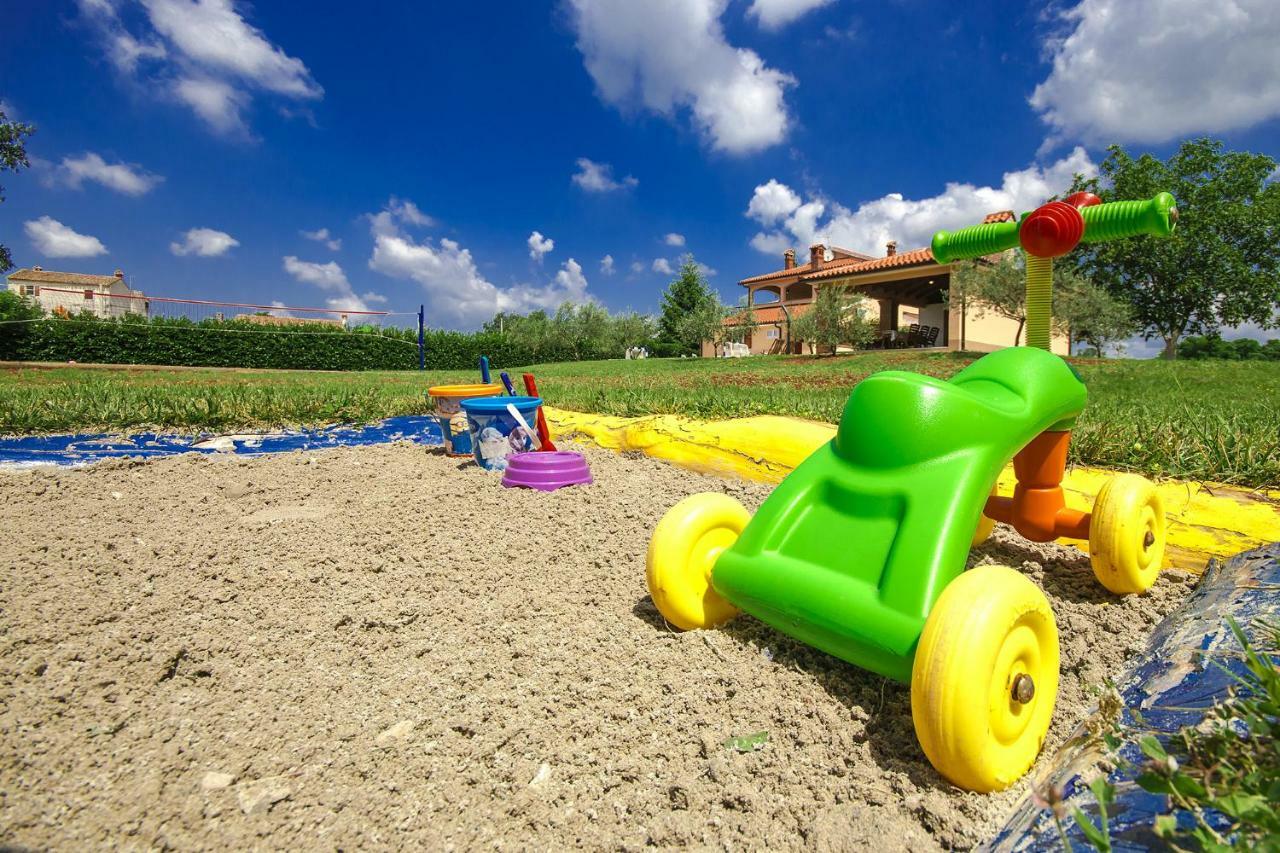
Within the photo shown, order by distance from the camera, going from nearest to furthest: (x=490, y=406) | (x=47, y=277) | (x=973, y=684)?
(x=973, y=684)
(x=490, y=406)
(x=47, y=277)

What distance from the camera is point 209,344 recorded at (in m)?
19.2

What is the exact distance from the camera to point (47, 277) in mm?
49375

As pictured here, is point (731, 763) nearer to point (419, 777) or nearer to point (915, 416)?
point (419, 777)

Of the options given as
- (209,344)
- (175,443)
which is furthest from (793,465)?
(209,344)

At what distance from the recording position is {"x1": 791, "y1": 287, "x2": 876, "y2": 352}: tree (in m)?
18.8

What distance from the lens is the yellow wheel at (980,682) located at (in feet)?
3.58

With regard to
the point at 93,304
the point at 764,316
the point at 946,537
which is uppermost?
the point at 764,316

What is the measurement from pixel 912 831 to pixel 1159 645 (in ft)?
2.83

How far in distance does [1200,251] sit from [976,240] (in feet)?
102

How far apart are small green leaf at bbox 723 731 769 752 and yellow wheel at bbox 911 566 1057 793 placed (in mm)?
326

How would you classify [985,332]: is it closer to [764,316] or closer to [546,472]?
[764,316]

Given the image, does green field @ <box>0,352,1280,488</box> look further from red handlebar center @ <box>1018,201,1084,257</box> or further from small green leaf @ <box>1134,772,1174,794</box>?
small green leaf @ <box>1134,772,1174,794</box>

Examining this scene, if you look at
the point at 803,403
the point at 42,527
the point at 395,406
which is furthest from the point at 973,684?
the point at 395,406

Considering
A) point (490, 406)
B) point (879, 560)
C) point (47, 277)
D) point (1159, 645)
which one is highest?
point (47, 277)
